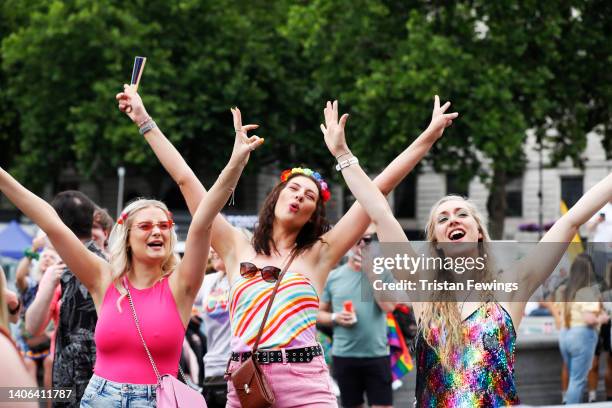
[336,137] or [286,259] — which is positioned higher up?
[336,137]

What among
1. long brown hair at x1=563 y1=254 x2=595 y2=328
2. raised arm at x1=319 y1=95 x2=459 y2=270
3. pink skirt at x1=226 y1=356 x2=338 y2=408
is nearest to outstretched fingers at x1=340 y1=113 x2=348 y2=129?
raised arm at x1=319 y1=95 x2=459 y2=270

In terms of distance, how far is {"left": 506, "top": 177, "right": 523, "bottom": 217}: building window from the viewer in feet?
145

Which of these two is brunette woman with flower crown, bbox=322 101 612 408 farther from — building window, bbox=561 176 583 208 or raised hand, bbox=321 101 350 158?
building window, bbox=561 176 583 208

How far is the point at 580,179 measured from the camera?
142 feet

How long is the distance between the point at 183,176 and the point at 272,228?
457 mm

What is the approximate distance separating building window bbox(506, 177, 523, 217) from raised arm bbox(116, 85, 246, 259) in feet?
134

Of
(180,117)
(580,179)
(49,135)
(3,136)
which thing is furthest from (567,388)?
(580,179)

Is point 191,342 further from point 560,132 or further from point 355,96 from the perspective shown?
point 560,132

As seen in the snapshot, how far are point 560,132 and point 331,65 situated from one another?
20.3 ft

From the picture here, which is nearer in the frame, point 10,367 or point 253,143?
point 10,367

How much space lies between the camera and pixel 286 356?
13.1ft

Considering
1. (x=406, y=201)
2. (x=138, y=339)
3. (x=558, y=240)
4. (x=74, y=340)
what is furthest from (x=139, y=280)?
(x=406, y=201)

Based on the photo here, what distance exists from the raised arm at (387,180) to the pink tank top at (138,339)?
0.71m

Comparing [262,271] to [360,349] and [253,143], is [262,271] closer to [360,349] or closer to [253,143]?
[253,143]
